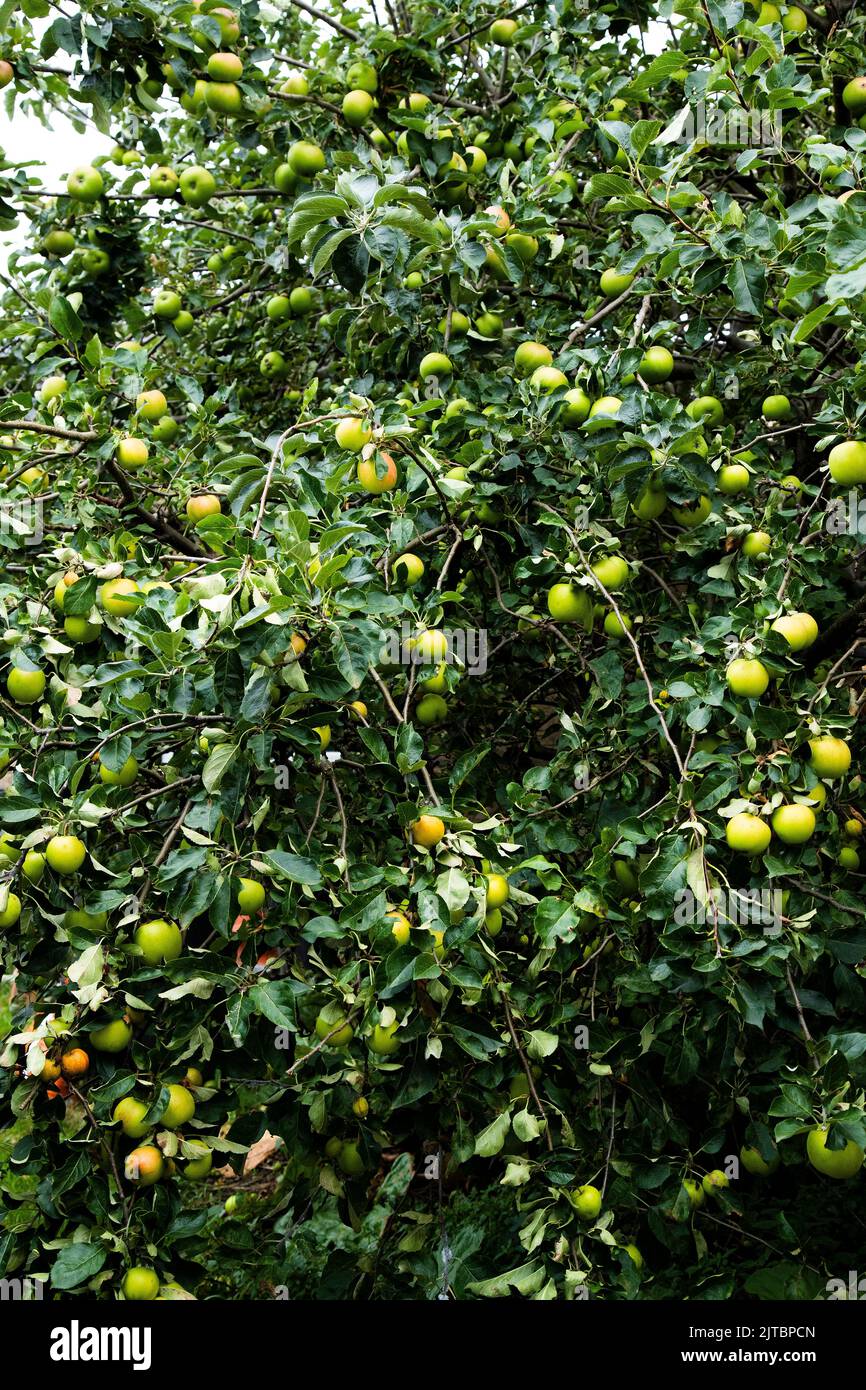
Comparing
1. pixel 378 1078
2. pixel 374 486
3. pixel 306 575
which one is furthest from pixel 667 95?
pixel 378 1078

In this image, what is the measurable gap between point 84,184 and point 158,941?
253 centimetres

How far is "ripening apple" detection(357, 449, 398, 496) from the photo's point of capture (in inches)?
81.0

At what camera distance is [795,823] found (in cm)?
199

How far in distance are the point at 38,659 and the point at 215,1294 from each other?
214 cm

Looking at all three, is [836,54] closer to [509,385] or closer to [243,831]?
[509,385]

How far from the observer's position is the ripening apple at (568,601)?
7.57 feet

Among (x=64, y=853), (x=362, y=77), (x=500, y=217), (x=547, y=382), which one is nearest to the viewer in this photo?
(x=64, y=853)

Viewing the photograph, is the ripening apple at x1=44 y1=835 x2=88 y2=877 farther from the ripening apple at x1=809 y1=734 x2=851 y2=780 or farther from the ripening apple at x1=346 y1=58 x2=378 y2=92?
the ripening apple at x1=346 y1=58 x2=378 y2=92

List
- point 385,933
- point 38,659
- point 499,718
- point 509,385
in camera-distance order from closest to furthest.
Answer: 1. point 385,933
2. point 38,659
3. point 509,385
4. point 499,718

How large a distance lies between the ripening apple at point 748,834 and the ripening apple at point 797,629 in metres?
0.37

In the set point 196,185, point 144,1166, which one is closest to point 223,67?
point 196,185

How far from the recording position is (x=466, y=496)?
2.33 metres
